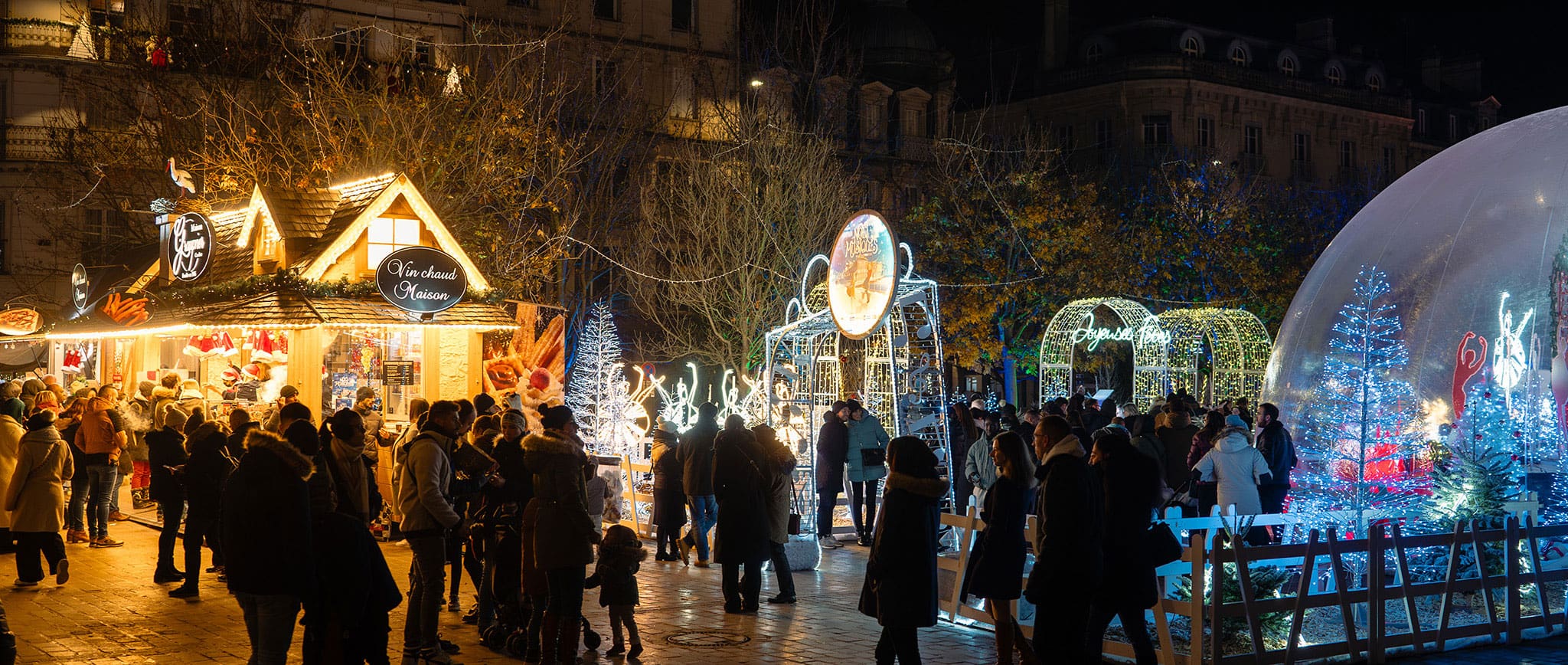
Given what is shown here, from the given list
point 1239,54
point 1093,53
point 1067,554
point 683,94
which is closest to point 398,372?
point 1067,554

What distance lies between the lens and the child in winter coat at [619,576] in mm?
9203

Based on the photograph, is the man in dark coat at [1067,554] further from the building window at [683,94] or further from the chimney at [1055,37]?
the chimney at [1055,37]

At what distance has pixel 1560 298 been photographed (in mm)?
14648

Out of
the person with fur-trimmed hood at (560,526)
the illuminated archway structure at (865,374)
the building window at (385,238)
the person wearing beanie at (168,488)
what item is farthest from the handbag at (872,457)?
the person with fur-trimmed hood at (560,526)

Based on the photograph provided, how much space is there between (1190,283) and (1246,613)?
30.6 m

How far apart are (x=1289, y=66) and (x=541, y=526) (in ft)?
168

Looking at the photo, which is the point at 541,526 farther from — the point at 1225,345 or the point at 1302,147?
the point at 1302,147

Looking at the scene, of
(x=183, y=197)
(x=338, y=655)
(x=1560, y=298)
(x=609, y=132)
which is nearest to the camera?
(x=338, y=655)

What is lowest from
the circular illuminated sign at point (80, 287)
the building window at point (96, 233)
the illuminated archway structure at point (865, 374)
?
the illuminated archway structure at point (865, 374)

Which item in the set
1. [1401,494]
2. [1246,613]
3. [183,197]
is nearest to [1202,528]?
[1246,613]

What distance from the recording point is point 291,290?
54.6 feet

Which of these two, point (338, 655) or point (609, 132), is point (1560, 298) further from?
point (609, 132)

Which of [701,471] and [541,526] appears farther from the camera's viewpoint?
[701,471]

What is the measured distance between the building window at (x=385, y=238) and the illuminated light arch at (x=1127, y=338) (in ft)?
37.4
